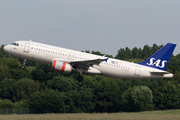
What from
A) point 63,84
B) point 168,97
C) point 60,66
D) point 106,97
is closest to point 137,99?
point 168,97

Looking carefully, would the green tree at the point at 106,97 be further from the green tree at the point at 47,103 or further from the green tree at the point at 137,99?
the green tree at the point at 47,103

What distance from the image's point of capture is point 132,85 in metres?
102

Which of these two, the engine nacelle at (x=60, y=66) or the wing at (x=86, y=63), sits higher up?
the wing at (x=86, y=63)

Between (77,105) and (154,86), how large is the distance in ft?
105

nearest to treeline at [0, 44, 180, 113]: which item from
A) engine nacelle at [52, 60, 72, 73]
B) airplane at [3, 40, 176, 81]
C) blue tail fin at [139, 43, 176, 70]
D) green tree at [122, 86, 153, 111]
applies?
green tree at [122, 86, 153, 111]

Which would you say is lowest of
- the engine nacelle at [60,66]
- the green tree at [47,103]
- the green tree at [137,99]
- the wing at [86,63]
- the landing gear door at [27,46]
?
the green tree at [47,103]

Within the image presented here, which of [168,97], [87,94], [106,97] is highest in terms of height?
[168,97]

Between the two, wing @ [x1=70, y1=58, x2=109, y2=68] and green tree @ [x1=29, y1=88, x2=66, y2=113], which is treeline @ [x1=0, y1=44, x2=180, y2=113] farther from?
wing @ [x1=70, y1=58, x2=109, y2=68]

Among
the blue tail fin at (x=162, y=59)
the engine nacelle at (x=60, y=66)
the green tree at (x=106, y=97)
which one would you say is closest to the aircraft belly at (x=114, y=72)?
the blue tail fin at (x=162, y=59)

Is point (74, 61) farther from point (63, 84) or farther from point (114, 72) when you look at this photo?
point (63, 84)

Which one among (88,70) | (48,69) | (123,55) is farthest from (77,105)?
(123,55)

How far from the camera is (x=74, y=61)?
4316cm

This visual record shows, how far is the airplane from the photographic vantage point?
43.4 m

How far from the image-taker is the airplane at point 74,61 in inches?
1707
